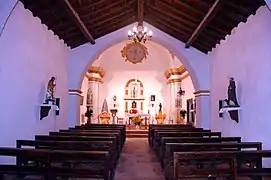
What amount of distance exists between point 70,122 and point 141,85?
9.21 meters

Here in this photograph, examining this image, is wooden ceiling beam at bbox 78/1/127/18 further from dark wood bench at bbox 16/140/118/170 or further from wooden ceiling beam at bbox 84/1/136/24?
dark wood bench at bbox 16/140/118/170

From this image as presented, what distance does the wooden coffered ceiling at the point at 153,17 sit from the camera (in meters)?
6.34

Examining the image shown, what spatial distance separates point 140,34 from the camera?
8.83m

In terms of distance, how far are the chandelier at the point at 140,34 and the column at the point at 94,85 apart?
8021 millimetres

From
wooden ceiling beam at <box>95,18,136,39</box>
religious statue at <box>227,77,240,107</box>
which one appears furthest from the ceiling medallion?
religious statue at <box>227,77,240,107</box>

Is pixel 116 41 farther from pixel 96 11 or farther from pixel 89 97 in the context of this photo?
pixel 89 97

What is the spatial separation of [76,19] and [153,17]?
104 inches

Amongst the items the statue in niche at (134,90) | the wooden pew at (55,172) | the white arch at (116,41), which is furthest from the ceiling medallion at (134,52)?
the wooden pew at (55,172)

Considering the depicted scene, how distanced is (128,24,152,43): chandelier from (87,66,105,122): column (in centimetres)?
802

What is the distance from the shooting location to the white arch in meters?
9.74

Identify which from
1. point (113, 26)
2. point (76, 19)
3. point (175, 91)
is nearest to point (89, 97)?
point (175, 91)

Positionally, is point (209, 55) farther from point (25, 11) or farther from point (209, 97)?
point (25, 11)

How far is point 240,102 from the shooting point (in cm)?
662

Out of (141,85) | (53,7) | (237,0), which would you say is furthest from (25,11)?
(141,85)
